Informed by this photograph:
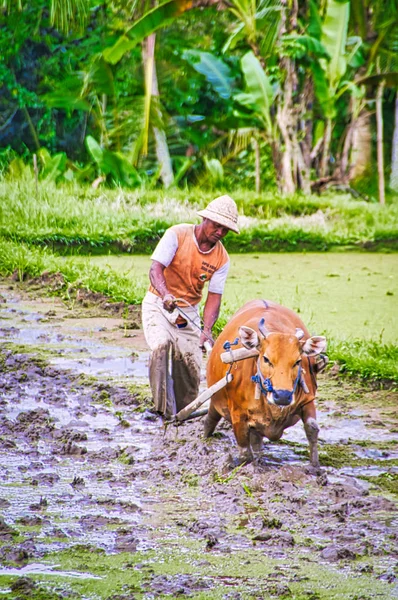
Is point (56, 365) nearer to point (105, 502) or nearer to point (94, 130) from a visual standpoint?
point (105, 502)

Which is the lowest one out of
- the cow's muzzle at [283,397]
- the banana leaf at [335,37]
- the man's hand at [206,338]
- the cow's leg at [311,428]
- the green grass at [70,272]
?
the green grass at [70,272]

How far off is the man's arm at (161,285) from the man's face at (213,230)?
0.37m

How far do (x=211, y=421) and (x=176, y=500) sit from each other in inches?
43.3

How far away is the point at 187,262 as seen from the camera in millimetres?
6371

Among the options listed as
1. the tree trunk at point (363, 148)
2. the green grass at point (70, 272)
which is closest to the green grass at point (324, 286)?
the green grass at point (70, 272)

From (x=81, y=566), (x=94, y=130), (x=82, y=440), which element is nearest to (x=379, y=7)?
(x=94, y=130)

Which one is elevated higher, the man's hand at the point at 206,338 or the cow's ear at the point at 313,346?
the cow's ear at the point at 313,346

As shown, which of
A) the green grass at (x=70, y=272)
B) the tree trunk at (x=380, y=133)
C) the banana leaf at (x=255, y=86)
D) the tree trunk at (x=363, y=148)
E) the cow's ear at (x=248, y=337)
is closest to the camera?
the cow's ear at (x=248, y=337)

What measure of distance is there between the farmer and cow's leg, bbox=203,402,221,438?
18.3 inches

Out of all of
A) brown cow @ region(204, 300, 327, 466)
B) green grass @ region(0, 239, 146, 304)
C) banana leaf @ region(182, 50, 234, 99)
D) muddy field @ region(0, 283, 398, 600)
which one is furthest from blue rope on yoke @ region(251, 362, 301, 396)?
banana leaf @ region(182, 50, 234, 99)

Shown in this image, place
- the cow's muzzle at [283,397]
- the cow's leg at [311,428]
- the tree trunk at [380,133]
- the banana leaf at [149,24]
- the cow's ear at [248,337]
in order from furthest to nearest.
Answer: the tree trunk at [380,133]
the banana leaf at [149,24]
the cow's leg at [311,428]
the cow's ear at [248,337]
the cow's muzzle at [283,397]

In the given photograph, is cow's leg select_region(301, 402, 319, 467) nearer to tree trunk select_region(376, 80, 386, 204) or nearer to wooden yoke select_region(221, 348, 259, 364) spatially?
wooden yoke select_region(221, 348, 259, 364)

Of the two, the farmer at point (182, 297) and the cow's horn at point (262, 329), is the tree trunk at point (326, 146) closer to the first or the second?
the farmer at point (182, 297)

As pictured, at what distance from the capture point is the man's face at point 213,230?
20.2 ft
